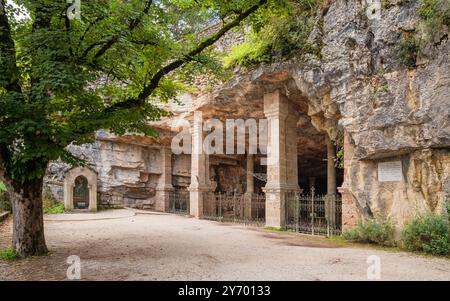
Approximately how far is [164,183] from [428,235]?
15823mm

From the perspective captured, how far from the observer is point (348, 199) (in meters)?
10.5

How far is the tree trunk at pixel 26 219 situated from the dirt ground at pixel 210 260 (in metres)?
0.33

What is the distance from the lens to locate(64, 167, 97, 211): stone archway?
1781 cm

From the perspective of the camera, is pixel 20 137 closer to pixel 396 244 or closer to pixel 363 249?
pixel 363 249

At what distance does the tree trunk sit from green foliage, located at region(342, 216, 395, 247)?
7.61 m

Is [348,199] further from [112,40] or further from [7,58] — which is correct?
[7,58]

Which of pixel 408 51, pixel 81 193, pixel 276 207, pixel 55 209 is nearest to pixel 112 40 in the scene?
pixel 408 51

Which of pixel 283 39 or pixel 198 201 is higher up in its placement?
pixel 283 39

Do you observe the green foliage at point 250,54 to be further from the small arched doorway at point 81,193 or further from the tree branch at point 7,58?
the small arched doorway at point 81,193

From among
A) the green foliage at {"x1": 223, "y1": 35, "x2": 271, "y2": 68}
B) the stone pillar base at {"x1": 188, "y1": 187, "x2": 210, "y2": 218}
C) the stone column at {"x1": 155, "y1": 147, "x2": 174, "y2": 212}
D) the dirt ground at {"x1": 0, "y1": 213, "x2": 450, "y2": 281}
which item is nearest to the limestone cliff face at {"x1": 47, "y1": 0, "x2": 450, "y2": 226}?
the green foliage at {"x1": 223, "y1": 35, "x2": 271, "y2": 68}

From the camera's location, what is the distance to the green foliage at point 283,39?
10.8 meters

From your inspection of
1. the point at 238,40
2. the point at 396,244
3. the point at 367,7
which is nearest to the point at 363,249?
the point at 396,244

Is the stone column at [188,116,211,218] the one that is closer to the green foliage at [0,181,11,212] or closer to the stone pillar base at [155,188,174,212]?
the stone pillar base at [155,188,174,212]

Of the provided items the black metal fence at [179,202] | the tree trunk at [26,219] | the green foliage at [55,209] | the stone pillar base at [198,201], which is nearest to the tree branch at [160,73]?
the tree trunk at [26,219]
